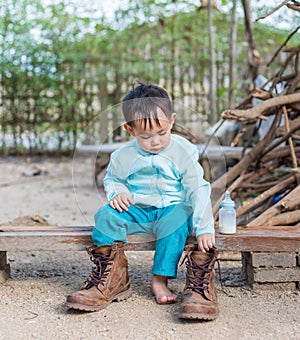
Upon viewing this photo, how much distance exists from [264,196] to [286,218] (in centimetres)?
38

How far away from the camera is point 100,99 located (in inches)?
390

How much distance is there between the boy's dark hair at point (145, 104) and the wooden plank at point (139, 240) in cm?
60

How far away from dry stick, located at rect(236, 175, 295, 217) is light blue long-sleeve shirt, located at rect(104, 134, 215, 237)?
906mm

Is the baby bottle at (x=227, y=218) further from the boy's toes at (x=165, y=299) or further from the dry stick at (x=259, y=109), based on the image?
the dry stick at (x=259, y=109)

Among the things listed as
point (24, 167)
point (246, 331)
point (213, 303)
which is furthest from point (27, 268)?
point (24, 167)

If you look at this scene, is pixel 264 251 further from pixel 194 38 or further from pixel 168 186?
pixel 194 38

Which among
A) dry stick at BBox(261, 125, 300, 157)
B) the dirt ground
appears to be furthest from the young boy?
dry stick at BBox(261, 125, 300, 157)

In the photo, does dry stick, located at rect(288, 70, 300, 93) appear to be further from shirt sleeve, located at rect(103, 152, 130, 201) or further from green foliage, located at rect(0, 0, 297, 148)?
green foliage, located at rect(0, 0, 297, 148)

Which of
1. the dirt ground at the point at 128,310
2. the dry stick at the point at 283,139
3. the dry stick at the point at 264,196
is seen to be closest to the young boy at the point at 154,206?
the dirt ground at the point at 128,310

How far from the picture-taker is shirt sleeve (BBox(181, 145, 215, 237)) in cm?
266

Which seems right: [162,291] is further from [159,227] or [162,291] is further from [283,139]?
[283,139]

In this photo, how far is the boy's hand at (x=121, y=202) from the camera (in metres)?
2.69

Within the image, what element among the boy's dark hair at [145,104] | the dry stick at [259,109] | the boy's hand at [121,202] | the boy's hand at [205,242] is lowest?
the boy's hand at [205,242]

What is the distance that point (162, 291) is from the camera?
268cm
